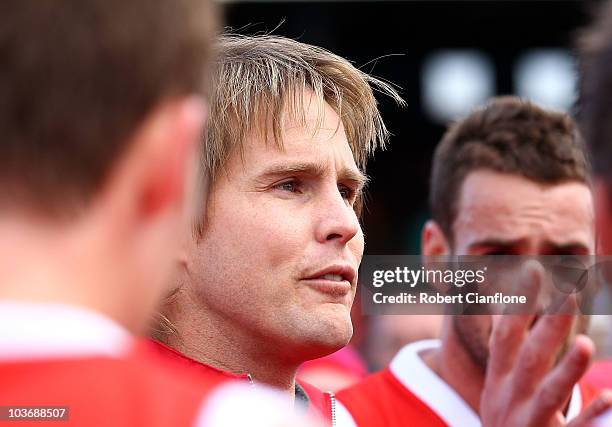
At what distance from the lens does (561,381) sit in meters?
1.88

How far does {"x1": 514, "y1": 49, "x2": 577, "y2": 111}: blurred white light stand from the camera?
309 inches

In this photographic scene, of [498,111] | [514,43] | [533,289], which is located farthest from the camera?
[514,43]

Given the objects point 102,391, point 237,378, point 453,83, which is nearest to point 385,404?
point 237,378

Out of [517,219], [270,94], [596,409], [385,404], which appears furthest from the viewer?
[517,219]

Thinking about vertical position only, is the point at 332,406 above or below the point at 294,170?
below

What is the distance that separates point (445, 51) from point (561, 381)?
6.50 m

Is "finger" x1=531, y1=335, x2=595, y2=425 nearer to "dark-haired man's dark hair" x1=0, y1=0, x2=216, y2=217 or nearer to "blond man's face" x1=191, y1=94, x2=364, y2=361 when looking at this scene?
"blond man's face" x1=191, y1=94, x2=364, y2=361

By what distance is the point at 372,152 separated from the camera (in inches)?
102

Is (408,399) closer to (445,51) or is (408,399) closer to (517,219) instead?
(517,219)

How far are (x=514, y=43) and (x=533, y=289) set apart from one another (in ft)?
20.9

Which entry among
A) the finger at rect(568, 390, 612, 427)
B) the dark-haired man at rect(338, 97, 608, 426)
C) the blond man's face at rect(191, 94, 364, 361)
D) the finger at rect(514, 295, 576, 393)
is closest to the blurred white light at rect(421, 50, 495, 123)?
the dark-haired man at rect(338, 97, 608, 426)

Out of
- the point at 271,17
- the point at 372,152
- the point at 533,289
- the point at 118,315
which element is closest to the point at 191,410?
the point at 118,315

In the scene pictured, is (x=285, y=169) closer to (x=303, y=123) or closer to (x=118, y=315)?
(x=303, y=123)

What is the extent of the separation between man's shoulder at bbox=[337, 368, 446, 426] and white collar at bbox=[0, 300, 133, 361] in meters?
1.51
